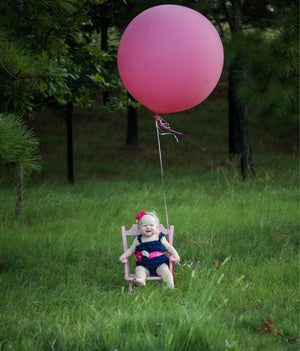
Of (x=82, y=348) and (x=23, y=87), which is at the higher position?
(x=23, y=87)

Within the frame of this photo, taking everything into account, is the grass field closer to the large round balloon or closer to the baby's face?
the baby's face

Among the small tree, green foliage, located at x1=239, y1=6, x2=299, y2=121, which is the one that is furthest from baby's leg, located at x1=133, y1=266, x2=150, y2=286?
green foliage, located at x1=239, y1=6, x2=299, y2=121

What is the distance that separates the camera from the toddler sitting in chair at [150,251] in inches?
145

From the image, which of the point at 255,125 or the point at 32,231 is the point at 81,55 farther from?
the point at 255,125

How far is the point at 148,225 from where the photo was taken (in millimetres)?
3689

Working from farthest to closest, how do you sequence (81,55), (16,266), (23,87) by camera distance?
(81,55) < (16,266) < (23,87)

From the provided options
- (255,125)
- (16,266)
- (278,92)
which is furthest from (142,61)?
(255,125)

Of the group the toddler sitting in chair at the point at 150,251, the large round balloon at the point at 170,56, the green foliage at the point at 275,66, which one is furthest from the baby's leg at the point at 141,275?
the green foliage at the point at 275,66

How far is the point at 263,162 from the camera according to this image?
11406 mm

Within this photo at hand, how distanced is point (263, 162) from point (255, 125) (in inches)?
231

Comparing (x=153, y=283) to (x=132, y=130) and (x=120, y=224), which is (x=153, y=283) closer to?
(x=120, y=224)

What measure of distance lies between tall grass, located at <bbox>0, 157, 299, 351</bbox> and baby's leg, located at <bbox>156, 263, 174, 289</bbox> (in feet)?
0.23

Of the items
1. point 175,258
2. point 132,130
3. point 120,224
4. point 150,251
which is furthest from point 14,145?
point 132,130

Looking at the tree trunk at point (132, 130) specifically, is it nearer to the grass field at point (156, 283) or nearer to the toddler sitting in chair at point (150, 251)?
the grass field at point (156, 283)
